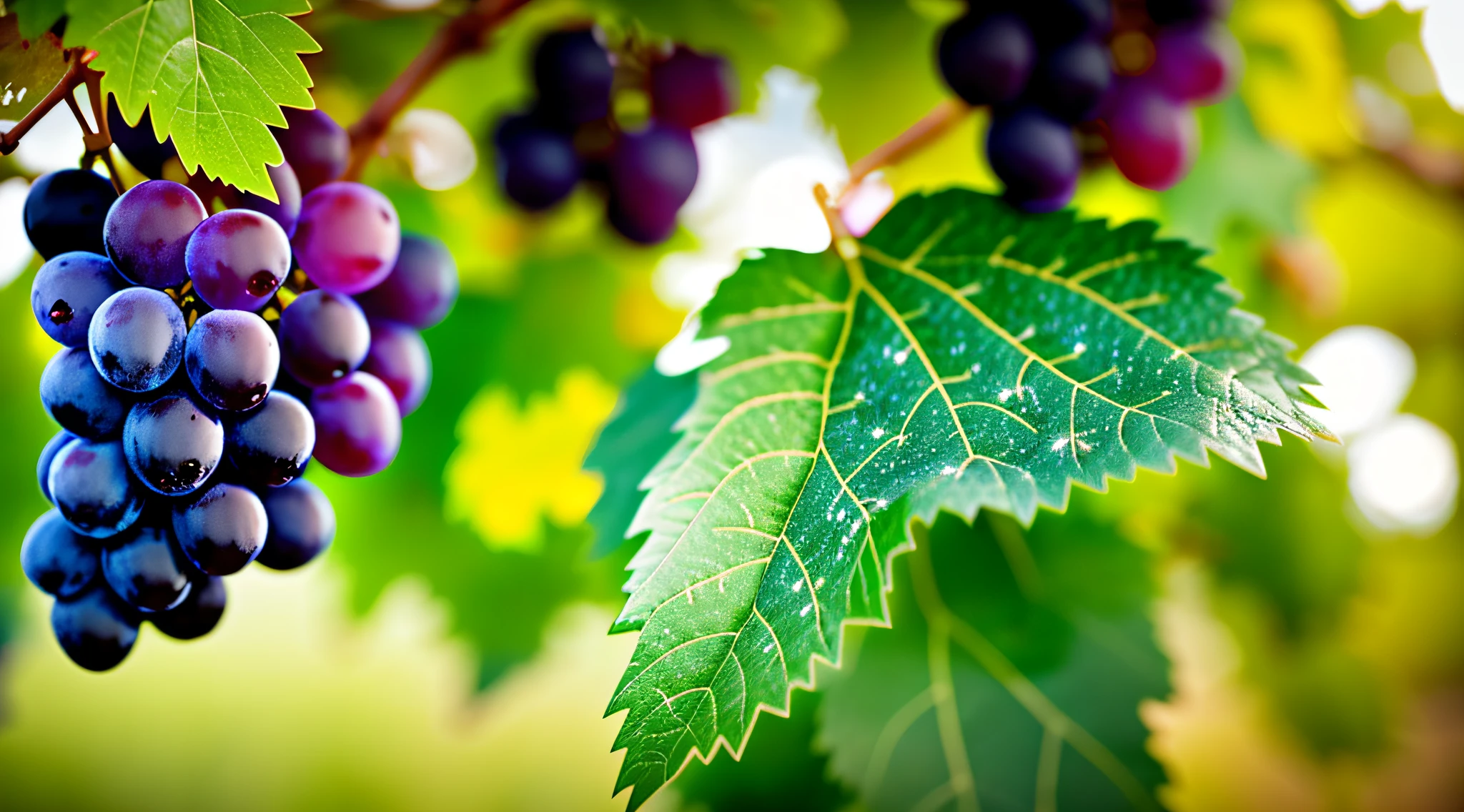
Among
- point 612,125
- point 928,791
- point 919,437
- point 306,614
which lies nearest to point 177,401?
point 919,437

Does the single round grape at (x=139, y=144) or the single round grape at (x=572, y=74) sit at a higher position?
the single round grape at (x=572, y=74)

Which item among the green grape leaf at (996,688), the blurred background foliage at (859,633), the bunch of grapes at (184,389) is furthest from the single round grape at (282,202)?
the green grape leaf at (996,688)

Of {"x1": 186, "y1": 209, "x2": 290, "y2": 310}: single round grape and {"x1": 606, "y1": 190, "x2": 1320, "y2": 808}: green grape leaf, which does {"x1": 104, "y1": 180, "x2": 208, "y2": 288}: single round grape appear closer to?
{"x1": 186, "y1": 209, "x2": 290, "y2": 310}: single round grape

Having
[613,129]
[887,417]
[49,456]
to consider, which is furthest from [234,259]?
[613,129]

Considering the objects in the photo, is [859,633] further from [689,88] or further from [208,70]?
[208,70]

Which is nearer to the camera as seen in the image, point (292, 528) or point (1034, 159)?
point (292, 528)

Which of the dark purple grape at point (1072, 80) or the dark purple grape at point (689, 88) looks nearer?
the dark purple grape at point (1072, 80)

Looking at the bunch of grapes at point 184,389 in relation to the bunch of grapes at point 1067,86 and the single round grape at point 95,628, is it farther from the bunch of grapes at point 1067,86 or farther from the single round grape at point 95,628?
the bunch of grapes at point 1067,86
